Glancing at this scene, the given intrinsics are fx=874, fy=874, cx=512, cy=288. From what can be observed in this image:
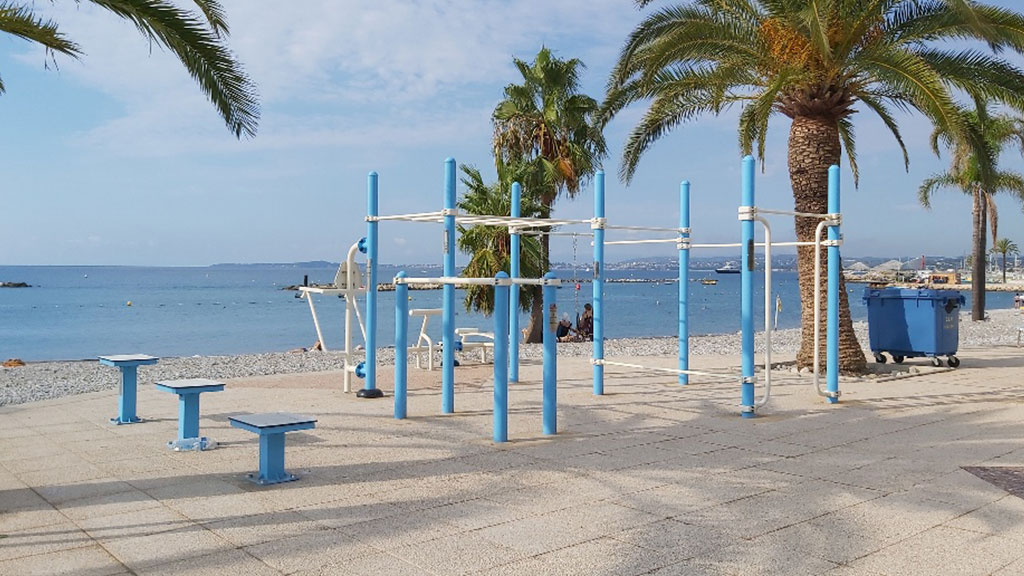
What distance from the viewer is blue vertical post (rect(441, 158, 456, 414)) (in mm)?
8234

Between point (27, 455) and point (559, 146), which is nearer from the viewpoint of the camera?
point (27, 455)

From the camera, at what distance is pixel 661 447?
715 centimetres

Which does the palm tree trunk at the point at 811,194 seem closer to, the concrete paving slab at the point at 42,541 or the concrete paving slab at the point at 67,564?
the concrete paving slab at the point at 42,541

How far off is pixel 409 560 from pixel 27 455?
161 inches

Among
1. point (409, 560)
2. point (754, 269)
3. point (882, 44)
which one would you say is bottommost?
point (409, 560)

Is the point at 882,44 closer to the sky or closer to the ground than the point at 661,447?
closer to the sky

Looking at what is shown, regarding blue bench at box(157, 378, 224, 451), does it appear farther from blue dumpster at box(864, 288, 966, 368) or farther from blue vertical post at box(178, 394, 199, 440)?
blue dumpster at box(864, 288, 966, 368)

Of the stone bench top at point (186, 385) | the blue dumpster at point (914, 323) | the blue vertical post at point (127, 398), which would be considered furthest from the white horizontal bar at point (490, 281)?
the blue dumpster at point (914, 323)

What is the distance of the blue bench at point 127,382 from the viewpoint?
8.07 m

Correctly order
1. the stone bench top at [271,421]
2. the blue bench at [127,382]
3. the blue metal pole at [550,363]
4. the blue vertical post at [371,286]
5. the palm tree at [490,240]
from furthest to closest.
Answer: the palm tree at [490,240] → the blue vertical post at [371,286] → the blue bench at [127,382] → the blue metal pole at [550,363] → the stone bench top at [271,421]

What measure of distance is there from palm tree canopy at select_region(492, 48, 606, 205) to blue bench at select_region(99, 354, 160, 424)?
42.5ft

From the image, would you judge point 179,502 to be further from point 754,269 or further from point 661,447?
point 754,269

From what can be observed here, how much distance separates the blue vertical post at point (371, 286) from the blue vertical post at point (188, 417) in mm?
2635

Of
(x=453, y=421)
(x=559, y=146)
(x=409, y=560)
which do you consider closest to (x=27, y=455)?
(x=453, y=421)
